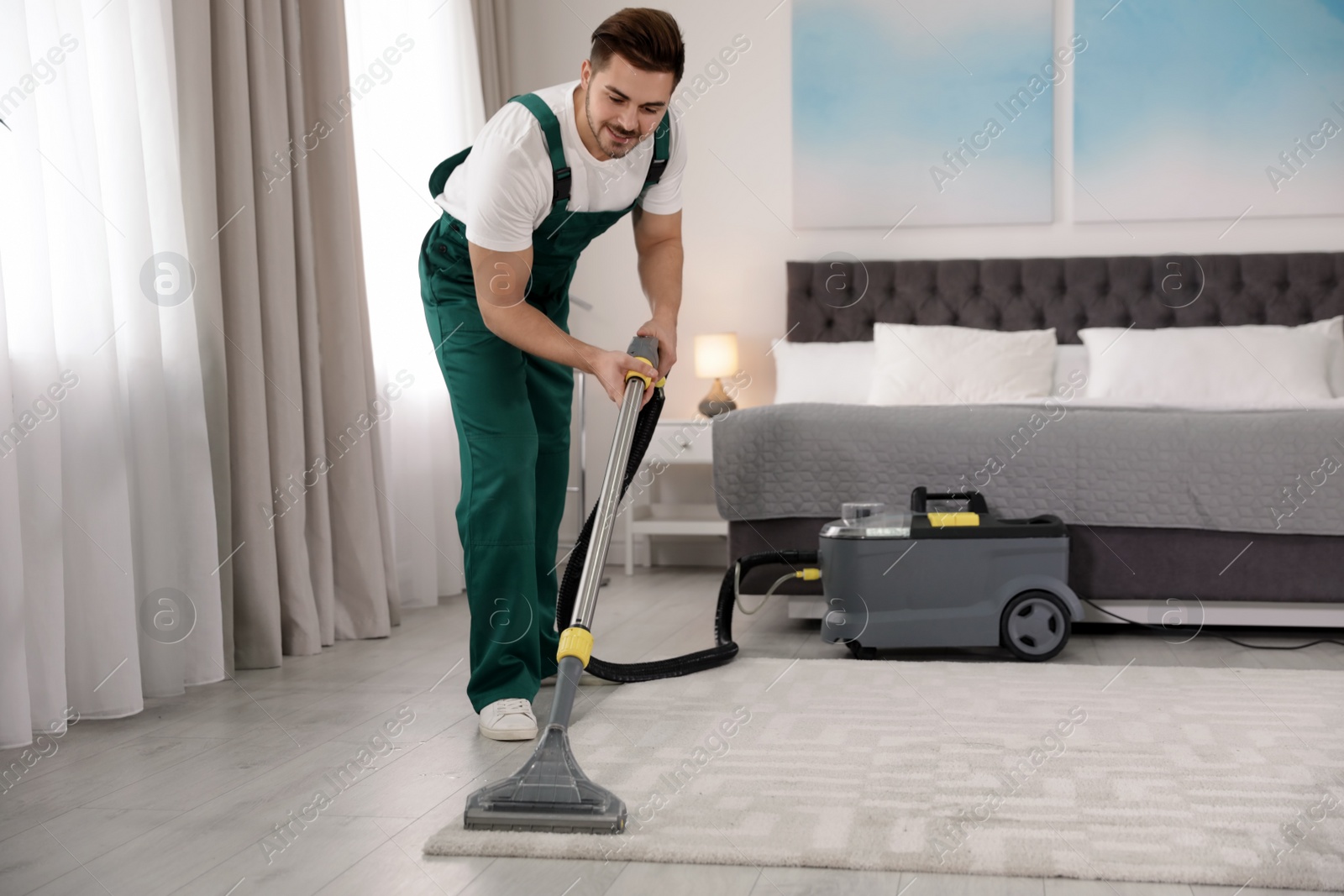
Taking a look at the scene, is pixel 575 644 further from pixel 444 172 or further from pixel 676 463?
pixel 676 463

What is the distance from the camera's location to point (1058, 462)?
9.31 ft

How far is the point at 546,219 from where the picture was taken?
2035 mm

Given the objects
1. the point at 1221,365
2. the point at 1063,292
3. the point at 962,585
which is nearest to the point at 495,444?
the point at 962,585

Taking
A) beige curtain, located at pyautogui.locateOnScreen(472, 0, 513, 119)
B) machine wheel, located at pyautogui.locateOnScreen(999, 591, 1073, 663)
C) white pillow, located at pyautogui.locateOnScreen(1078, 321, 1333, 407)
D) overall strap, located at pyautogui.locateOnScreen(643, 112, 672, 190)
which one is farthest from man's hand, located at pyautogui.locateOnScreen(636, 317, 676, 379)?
beige curtain, located at pyautogui.locateOnScreen(472, 0, 513, 119)

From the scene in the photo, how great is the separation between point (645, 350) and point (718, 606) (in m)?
1.04

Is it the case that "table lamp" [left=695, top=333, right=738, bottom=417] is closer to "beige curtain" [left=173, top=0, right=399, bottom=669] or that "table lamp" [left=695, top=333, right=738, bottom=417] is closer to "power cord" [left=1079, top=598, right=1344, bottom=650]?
"beige curtain" [left=173, top=0, right=399, bottom=669]

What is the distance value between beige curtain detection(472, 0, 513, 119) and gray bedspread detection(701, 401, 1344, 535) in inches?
78.5

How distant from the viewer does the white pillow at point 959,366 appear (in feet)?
13.0

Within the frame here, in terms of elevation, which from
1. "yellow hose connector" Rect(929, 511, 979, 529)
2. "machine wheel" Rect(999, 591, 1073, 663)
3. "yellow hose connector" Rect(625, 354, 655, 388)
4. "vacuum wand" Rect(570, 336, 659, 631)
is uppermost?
"yellow hose connector" Rect(625, 354, 655, 388)

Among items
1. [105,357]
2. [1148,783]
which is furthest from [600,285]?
[1148,783]

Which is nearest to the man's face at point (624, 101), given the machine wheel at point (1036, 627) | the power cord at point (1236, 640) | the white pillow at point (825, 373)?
the machine wheel at point (1036, 627)

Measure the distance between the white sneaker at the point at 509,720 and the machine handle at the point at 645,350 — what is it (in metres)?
0.64

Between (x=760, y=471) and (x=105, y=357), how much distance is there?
152cm

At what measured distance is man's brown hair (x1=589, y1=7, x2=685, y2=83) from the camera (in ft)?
5.69
